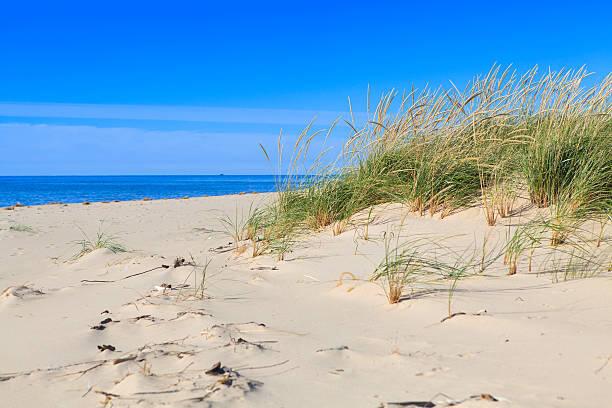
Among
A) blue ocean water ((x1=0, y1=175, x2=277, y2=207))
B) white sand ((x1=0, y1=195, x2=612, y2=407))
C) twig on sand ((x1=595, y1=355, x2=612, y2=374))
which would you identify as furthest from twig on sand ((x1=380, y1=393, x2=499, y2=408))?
blue ocean water ((x1=0, y1=175, x2=277, y2=207))

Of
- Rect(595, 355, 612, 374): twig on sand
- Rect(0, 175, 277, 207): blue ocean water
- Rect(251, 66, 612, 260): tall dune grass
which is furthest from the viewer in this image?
Rect(0, 175, 277, 207): blue ocean water

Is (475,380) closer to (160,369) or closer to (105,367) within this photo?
(160,369)

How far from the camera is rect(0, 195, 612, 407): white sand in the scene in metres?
1.58

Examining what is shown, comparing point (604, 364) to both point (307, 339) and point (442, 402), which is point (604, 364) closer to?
point (442, 402)

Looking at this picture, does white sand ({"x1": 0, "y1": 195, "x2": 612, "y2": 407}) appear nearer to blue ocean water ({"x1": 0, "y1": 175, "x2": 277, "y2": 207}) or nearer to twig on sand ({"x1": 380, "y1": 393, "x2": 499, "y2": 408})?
twig on sand ({"x1": 380, "y1": 393, "x2": 499, "y2": 408})

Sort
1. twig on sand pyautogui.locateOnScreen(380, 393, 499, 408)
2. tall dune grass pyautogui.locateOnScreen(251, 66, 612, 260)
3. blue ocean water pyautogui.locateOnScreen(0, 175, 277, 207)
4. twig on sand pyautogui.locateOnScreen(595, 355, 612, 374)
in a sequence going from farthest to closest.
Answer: blue ocean water pyautogui.locateOnScreen(0, 175, 277, 207) < tall dune grass pyautogui.locateOnScreen(251, 66, 612, 260) < twig on sand pyautogui.locateOnScreen(595, 355, 612, 374) < twig on sand pyautogui.locateOnScreen(380, 393, 499, 408)

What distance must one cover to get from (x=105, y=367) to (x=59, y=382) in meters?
0.15

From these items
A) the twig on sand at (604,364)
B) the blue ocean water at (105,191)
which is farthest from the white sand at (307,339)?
the blue ocean water at (105,191)

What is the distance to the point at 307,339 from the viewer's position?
2111 mm

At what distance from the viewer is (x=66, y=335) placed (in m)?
2.47

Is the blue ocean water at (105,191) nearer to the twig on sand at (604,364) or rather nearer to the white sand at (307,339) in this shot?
the white sand at (307,339)

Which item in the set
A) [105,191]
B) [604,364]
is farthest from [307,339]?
[105,191]

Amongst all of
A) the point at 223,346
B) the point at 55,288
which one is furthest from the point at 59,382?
the point at 55,288

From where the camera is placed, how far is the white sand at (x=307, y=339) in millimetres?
1584
